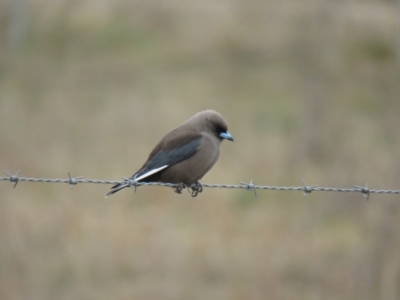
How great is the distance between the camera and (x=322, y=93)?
28766mm

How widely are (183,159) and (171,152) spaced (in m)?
0.19

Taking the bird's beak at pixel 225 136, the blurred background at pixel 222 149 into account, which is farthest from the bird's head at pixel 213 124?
the blurred background at pixel 222 149

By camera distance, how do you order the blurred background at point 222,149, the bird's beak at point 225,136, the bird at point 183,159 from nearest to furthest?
the bird at point 183,159, the bird's beak at point 225,136, the blurred background at point 222,149

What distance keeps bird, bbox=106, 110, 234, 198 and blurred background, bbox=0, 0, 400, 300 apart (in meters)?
7.05

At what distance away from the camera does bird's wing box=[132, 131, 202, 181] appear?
27.5 ft

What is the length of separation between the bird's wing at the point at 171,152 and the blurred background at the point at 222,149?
23.6 feet

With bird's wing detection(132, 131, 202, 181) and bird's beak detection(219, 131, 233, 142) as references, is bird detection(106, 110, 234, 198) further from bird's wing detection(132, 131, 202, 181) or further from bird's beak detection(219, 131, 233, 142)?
bird's beak detection(219, 131, 233, 142)

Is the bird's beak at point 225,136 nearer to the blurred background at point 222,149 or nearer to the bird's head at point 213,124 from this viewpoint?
the bird's head at point 213,124

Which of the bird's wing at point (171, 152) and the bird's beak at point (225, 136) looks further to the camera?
the bird's beak at point (225, 136)

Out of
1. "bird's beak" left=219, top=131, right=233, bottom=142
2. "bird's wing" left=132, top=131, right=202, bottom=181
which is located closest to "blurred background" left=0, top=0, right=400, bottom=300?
"bird's beak" left=219, top=131, right=233, bottom=142

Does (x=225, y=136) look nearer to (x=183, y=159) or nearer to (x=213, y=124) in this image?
(x=213, y=124)

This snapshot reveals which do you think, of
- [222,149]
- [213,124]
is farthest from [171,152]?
[222,149]

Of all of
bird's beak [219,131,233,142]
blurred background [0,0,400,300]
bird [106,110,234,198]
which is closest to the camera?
bird [106,110,234,198]

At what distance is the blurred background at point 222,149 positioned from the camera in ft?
53.3
